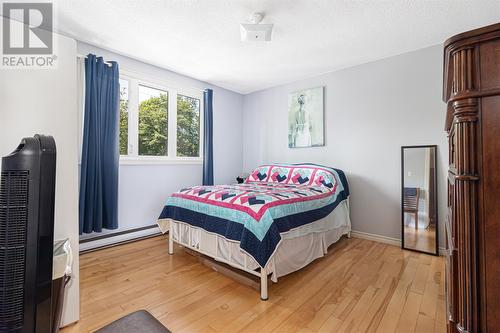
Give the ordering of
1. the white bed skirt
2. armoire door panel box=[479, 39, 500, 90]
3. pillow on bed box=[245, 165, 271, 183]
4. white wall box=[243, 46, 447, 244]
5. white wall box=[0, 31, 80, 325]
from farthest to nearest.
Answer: pillow on bed box=[245, 165, 271, 183] < white wall box=[243, 46, 447, 244] < the white bed skirt < white wall box=[0, 31, 80, 325] < armoire door panel box=[479, 39, 500, 90]

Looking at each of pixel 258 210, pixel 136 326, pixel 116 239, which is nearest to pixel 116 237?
pixel 116 239

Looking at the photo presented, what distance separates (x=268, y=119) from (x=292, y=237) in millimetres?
2770

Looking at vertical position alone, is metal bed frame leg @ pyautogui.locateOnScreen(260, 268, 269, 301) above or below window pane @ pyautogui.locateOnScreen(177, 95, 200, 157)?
below

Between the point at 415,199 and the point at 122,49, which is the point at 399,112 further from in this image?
the point at 122,49

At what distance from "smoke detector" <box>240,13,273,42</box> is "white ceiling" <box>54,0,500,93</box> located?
76mm

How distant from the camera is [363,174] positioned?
10.9ft

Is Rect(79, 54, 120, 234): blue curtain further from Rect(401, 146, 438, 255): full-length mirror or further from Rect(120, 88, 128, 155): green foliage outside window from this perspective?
Rect(401, 146, 438, 255): full-length mirror

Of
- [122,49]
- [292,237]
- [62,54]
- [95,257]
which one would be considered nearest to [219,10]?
[62,54]

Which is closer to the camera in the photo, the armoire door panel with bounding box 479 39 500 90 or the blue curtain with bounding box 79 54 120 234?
the armoire door panel with bounding box 479 39 500 90

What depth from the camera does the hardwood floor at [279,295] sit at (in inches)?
62.2

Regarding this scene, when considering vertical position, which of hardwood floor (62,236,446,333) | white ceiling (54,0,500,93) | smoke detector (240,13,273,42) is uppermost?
white ceiling (54,0,500,93)

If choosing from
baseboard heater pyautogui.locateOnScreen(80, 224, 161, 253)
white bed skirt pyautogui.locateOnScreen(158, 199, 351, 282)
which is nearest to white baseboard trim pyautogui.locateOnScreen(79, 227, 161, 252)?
baseboard heater pyautogui.locateOnScreen(80, 224, 161, 253)

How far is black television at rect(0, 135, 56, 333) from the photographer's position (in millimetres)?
719

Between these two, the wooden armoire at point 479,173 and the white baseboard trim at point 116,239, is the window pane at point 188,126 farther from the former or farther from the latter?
the wooden armoire at point 479,173
